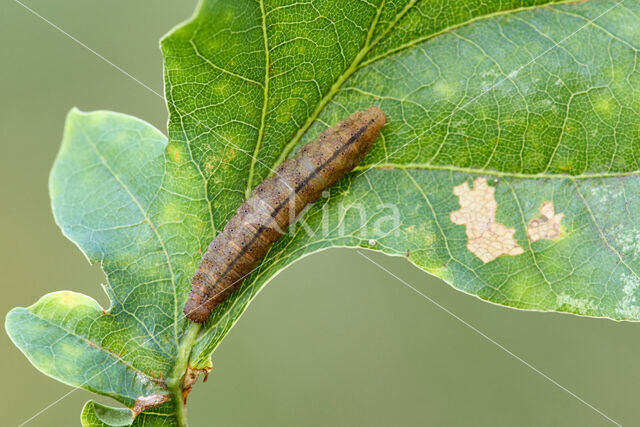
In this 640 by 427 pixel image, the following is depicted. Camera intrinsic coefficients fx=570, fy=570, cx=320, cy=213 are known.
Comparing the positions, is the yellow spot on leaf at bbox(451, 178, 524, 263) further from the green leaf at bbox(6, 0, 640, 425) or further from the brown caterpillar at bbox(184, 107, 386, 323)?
the brown caterpillar at bbox(184, 107, 386, 323)

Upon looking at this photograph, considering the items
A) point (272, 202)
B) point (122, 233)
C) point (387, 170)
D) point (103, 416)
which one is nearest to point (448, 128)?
point (387, 170)

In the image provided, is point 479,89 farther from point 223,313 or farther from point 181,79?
point 223,313

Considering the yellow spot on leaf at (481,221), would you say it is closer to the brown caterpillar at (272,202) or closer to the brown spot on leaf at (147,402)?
the brown caterpillar at (272,202)

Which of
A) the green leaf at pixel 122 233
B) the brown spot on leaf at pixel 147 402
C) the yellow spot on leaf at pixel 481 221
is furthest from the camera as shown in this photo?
the yellow spot on leaf at pixel 481 221

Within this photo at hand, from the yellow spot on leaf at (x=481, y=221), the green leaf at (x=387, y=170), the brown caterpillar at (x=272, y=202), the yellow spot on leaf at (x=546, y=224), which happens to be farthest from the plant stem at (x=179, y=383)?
the yellow spot on leaf at (x=546, y=224)

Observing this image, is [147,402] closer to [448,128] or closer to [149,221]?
[149,221]
